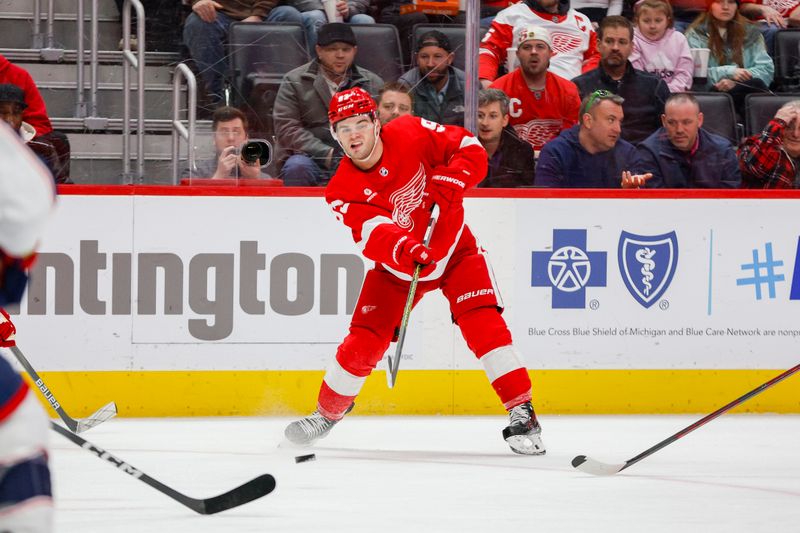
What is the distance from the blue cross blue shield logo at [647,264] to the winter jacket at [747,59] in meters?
0.80

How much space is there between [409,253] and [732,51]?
2407 mm

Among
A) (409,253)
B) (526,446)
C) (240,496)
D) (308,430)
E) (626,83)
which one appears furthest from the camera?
(626,83)

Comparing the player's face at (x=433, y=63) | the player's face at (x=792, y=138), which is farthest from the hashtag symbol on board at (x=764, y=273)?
the player's face at (x=433, y=63)

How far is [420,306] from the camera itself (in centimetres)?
503

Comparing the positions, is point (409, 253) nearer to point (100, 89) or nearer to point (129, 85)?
point (129, 85)

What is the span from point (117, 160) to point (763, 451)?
8.87 ft

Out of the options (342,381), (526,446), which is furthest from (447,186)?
(526,446)

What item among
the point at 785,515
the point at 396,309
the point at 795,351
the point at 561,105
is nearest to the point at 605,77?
the point at 561,105

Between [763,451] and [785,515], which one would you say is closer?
[785,515]

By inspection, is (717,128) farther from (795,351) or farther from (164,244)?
(164,244)

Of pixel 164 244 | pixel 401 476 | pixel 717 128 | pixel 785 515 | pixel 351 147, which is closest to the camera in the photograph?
pixel 785 515

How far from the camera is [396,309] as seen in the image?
4.09m

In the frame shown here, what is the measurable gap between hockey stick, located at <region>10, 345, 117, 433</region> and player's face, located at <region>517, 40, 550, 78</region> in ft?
7.21

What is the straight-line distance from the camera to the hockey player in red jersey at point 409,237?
399cm
